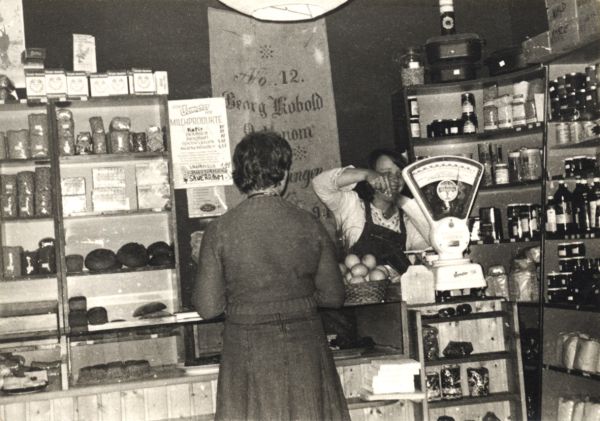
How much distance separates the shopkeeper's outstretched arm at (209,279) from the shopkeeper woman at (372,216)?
1780 mm

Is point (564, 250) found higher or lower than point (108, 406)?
higher

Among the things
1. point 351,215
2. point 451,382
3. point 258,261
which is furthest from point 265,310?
point 351,215

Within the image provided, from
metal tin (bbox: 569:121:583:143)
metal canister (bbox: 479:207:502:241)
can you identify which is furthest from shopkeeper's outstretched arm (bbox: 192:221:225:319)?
metal canister (bbox: 479:207:502:241)

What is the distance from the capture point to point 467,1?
5957mm

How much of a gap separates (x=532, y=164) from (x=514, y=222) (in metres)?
0.38

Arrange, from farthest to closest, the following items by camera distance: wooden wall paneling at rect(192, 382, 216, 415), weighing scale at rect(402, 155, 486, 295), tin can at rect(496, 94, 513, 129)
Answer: tin can at rect(496, 94, 513, 129) < weighing scale at rect(402, 155, 486, 295) < wooden wall paneling at rect(192, 382, 216, 415)

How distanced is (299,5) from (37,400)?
1685 mm

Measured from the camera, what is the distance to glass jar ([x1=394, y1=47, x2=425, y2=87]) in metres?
5.14

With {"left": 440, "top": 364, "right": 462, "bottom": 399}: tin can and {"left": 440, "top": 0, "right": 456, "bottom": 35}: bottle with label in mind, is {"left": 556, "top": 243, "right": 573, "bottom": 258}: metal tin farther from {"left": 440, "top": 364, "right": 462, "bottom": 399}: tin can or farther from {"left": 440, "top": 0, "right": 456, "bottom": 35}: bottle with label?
{"left": 440, "top": 0, "right": 456, "bottom": 35}: bottle with label

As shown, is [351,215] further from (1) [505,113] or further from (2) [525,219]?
(1) [505,113]

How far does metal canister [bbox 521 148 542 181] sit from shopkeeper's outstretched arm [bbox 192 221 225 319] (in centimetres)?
297

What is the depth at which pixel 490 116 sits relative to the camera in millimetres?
5086

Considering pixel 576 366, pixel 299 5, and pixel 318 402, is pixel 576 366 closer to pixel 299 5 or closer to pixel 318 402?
pixel 318 402

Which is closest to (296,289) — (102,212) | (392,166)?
(392,166)
